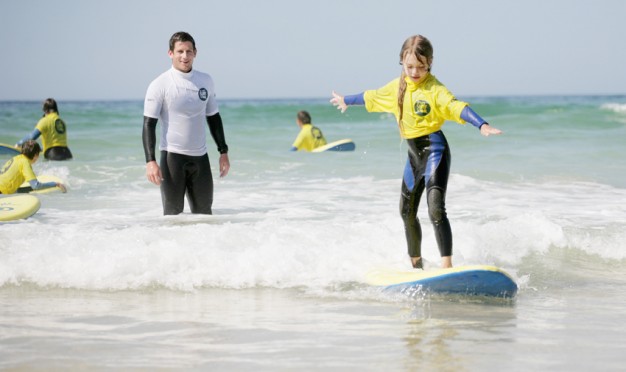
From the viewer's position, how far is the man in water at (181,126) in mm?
6932

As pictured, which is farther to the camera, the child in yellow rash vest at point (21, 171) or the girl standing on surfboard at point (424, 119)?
the child in yellow rash vest at point (21, 171)

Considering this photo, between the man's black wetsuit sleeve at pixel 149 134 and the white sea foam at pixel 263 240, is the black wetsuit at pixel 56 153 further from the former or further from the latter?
the man's black wetsuit sleeve at pixel 149 134

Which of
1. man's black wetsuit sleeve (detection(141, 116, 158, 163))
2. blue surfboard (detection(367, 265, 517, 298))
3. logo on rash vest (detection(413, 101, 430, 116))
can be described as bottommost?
blue surfboard (detection(367, 265, 517, 298))

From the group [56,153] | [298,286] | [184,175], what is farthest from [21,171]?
[298,286]

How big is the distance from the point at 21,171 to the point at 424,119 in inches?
267

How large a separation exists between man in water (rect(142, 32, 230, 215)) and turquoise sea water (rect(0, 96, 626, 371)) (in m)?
0.31

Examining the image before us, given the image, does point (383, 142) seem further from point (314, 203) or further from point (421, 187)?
point (421, 187)

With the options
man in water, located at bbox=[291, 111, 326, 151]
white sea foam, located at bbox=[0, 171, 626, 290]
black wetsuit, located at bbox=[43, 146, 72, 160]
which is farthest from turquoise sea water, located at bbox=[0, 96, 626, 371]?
man in water, located at bbox=[291, 111, 326, 151]

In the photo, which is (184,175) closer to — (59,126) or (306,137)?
(59,126)

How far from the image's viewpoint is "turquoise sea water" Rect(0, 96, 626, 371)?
4203mm

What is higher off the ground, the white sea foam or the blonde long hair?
the blonde long hair

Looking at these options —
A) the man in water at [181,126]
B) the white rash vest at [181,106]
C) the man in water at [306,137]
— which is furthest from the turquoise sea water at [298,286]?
the man in water at [306,137]

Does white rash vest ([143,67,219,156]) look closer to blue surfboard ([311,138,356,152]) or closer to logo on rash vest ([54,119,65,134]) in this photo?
logo on rash vest ([54,119,65,134])

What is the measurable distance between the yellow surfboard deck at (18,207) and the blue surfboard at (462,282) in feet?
15.5
